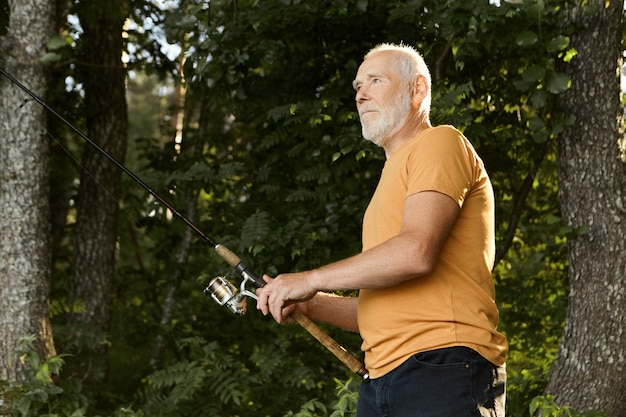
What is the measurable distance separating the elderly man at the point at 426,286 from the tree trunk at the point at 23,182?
275 cm

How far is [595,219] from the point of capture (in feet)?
14.4

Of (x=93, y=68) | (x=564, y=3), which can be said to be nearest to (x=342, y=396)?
(x=564, y=3)

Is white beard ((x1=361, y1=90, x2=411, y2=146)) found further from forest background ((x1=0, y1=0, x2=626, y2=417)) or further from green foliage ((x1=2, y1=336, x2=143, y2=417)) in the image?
green foliage ((x1=2, y1=336, x2=143, y2=417))

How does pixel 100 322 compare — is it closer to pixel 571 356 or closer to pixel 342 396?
pixel 342 396

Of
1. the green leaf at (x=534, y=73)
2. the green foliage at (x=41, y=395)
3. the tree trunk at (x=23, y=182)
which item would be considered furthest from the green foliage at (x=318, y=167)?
the tree trunk at (x=23, y=182)

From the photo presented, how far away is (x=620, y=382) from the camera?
14.1ft

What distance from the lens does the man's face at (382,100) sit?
258 centimetres

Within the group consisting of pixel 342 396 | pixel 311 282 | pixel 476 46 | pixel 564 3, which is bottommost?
pixel 342 396

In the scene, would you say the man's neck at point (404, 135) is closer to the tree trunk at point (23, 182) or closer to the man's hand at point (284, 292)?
the man's hand at point (284, 292)

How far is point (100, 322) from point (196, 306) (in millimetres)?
740

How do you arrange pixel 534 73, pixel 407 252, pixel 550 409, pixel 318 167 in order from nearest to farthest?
pixel 407 252 < pixel 550 409 < pixel 534 73 < pixel 318 167

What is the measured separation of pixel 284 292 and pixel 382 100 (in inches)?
26.7

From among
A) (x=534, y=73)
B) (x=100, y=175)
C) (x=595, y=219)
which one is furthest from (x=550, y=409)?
(x=100, y=175)

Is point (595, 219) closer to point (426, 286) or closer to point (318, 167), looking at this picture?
point (318, 167)
